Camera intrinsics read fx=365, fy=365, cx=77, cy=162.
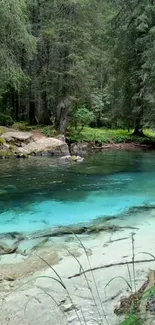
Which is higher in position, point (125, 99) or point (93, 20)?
point (93, 20)

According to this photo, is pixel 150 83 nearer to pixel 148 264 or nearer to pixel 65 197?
pixel 65 197

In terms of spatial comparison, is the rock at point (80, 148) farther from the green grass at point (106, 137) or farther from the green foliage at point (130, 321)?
the green foliage at point (130, 321)

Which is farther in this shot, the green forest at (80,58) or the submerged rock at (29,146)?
the green forest at (80,58)

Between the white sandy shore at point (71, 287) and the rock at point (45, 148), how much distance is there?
1044cm

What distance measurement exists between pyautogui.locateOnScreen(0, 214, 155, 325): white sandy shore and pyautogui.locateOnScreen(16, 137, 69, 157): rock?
34.2 feet

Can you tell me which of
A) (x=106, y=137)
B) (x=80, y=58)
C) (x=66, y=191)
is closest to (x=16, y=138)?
(x=80, y=58)

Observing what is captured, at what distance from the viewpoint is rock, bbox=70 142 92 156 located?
56.7ft

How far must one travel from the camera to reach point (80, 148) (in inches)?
720

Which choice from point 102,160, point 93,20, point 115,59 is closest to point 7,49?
point 102,160

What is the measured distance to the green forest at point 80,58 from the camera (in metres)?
17.2

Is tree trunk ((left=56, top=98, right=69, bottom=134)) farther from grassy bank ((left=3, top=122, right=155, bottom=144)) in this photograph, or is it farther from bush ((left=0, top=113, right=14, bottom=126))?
bush ((left=0, top=113, right=14, bottom=126))

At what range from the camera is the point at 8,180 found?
1004 centimetres

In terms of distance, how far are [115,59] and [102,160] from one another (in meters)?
9.13

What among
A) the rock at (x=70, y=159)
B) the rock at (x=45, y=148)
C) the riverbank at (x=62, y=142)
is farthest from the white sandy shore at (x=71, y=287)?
the rock at (x=45, y=148)
